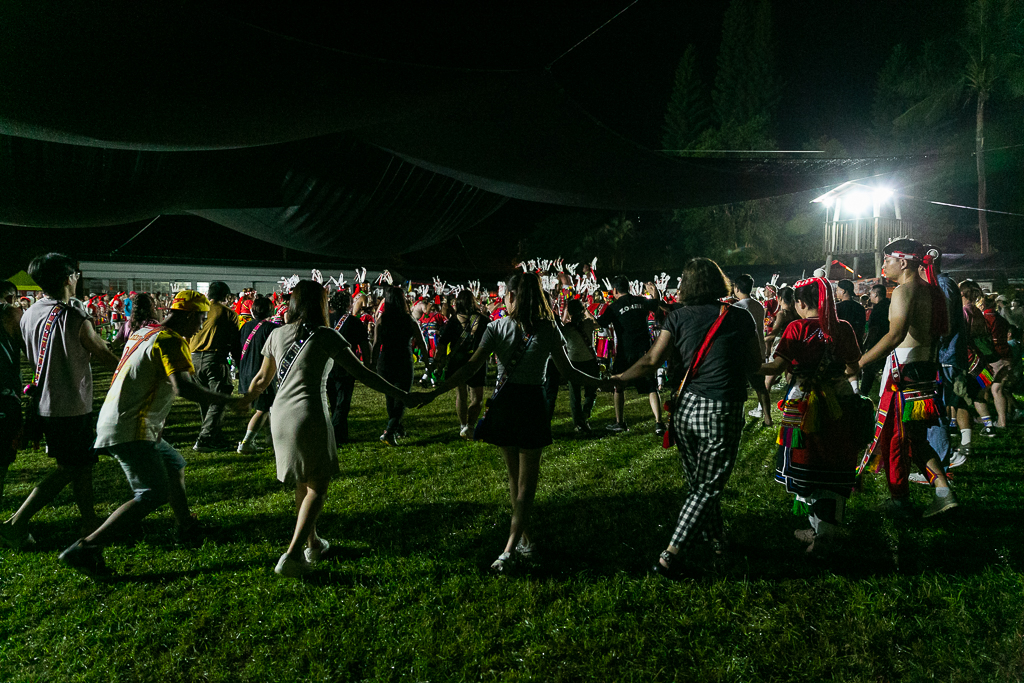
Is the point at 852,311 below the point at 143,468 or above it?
above

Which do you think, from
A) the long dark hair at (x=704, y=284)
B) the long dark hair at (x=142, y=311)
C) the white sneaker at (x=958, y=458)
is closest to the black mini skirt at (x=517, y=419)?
the long dark hair at (x=704, y=284)

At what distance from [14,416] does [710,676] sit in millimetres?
4534

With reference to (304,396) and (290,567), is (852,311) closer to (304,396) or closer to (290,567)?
(304,396)

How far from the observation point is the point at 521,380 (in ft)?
11.3

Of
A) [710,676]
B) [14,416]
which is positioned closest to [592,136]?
[710,676]

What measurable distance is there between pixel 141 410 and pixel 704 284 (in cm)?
328

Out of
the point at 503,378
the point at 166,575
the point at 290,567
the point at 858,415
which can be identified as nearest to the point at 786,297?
the point at 858,415

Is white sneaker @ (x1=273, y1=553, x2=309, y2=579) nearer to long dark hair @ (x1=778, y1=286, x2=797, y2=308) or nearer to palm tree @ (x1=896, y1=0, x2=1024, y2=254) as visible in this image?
palm tree @ (x1=896, y1=0, x2=1024, y2=254)

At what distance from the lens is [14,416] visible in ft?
12.9

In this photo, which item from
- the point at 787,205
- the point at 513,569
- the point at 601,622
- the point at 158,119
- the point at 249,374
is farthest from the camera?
the point at 787,205

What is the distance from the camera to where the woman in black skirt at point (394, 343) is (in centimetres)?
677

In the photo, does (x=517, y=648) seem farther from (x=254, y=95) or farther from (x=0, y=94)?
(x=0, y=94)

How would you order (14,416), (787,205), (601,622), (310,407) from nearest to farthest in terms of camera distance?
(601,622), (310,407), (14,416), (787,205)

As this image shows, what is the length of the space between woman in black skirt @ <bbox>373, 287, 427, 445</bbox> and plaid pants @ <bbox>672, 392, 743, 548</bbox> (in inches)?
159
